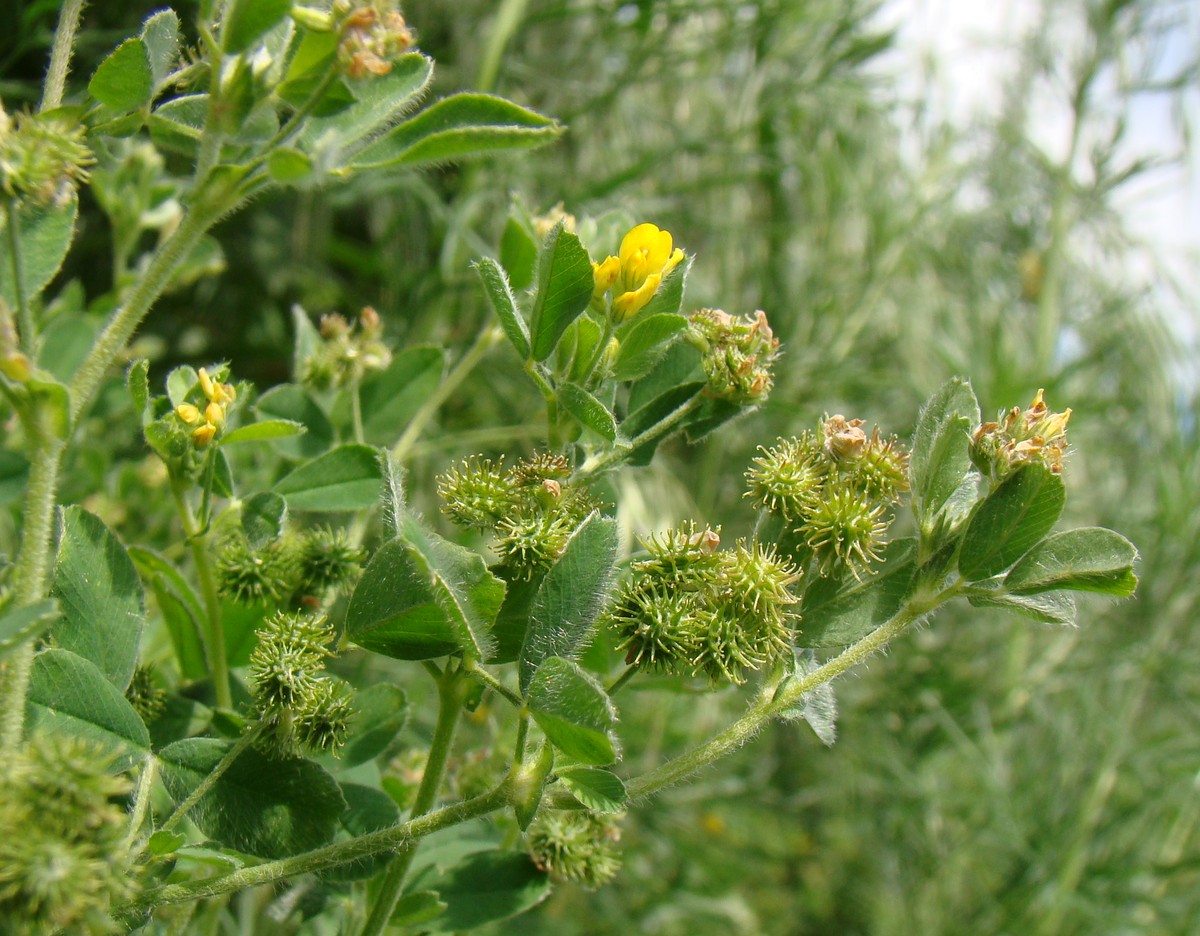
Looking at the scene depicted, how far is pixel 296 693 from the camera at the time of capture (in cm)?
61

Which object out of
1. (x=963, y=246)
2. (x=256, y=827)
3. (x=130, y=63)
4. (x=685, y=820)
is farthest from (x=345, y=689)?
(x=963, y=246)

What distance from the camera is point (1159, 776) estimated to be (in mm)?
2432

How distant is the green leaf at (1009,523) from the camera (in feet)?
2.06

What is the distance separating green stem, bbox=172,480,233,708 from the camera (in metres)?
0.69

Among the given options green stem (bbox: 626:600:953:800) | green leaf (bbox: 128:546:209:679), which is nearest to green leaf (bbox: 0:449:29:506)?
green leaf (bbox: 128:546:209:679)

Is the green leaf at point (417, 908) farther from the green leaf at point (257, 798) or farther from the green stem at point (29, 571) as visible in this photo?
the green stem at point (29, 571)

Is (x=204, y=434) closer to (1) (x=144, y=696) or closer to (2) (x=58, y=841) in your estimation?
(1) (x=144, y=696)

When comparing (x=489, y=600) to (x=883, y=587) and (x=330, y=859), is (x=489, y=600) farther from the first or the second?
(x=883, y=587)

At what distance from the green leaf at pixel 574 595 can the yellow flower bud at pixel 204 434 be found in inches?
9.8

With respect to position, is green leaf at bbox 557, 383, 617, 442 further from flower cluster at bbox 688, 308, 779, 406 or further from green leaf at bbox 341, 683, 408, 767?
green leaf at bbox 341, 683, 408, 767

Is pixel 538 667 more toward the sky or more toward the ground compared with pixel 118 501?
more toward the sky

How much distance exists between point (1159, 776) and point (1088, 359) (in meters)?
1.02

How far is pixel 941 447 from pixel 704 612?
0.63ft

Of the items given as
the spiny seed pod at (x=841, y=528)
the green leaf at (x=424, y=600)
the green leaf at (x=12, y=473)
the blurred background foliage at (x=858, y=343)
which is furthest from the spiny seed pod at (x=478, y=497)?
the blurred background foliage at (x=858, y=343)
